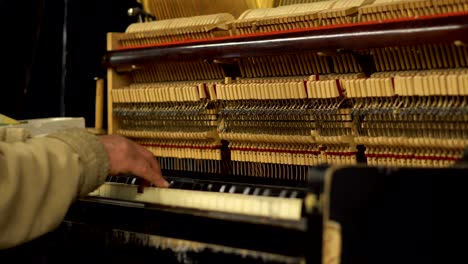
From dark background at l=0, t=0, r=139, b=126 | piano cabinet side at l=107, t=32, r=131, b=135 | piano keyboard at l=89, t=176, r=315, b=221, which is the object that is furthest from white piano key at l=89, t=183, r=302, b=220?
dark background at l=0, t=0, r=139, b=126

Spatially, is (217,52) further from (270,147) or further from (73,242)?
(73,242)

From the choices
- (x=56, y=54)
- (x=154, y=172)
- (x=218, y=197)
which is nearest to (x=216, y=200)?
(x=218, y=197)

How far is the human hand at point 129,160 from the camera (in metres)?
2.15

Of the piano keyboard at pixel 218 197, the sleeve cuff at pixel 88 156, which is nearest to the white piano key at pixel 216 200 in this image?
the piano keyboard at pixel 218 197

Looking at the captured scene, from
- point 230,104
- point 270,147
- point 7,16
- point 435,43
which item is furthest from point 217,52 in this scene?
point 7,16

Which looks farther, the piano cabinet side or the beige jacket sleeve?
the piano cabinet side

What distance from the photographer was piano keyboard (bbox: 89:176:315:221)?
1.83 m

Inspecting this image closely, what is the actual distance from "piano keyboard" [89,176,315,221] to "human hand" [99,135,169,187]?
5 cm

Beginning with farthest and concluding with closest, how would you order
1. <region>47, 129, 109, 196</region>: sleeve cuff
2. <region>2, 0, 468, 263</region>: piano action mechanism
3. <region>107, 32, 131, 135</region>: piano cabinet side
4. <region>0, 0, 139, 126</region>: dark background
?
<region>0, 0, 139, 126</region>: dark background
<region>107, 32, 131, 135</region>: piano cabinet side
<region>47, 129, 109, 196</region>: sleeve cuff
<region>2, 0, 468, 263</region>: piano action mechanism

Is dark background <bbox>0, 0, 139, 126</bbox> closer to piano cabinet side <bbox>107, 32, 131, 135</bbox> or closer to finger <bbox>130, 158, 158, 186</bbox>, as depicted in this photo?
piano cabinet side <bbox>107, 32, 131, 135</bbox>

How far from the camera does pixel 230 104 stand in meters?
2.53

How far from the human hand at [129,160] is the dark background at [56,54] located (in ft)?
5.34

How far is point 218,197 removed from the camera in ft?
6.49

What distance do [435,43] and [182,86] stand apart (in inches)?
45.2
